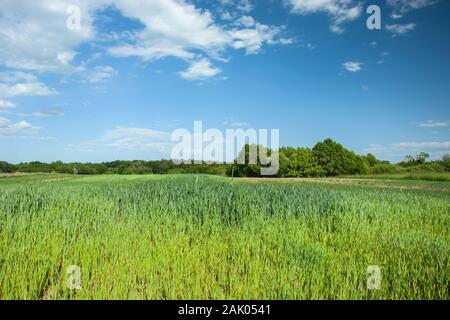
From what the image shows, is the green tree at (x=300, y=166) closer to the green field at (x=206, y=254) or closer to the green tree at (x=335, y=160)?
the green tree at (x=335, y=160)

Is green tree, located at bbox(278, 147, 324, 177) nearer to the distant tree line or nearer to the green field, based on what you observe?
the distant tree line

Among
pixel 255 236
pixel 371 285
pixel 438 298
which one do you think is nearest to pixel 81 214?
pixel 255 236

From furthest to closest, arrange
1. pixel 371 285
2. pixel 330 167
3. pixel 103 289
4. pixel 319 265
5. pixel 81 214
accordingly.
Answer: pixel 330 167 → pixel 81 214 → pixel 319 265 → pixel 371 285 → pixel 103 289

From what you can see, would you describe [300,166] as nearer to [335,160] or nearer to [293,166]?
[293,166]

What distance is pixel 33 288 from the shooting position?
15.0 feet

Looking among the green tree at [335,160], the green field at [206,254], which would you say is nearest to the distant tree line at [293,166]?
the green tree at [335,160]

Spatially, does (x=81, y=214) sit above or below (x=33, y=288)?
above

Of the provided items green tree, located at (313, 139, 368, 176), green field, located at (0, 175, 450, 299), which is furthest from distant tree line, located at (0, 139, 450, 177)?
green field, located at (0, 175, 450, 299)

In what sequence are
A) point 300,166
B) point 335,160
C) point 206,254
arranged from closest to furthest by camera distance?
point 206,254
point 300,166
point 335,160

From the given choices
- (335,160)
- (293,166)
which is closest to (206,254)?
(293,166)

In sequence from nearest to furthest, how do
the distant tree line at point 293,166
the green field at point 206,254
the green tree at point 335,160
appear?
the green field at point 206,254, the distant tree line at point 293,166, the green tree at point 335,160

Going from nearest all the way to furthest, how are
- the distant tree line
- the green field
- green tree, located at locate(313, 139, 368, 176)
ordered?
the green field < the distant tree line < green tree, located at locate(313, 139, 368, 176)
